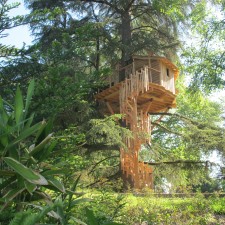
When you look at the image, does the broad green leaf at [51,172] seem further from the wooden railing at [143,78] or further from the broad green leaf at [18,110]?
the wooden railing at [143,78]

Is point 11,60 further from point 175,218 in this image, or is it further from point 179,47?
point 179,47

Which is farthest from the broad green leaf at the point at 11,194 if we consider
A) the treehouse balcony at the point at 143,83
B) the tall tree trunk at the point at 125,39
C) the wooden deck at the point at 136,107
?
the tall tree trunk at the point at 125,39

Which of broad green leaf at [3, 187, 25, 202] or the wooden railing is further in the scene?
the wooden railing

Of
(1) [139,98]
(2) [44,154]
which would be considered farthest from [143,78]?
(2) [44,154]

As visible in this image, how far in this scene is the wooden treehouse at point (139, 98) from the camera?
1317 cm

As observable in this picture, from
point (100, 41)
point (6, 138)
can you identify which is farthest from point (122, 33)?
point (6, 138)

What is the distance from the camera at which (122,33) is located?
15938 mm

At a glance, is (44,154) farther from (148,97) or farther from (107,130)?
(148,97)

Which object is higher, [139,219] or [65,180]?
[65,180]

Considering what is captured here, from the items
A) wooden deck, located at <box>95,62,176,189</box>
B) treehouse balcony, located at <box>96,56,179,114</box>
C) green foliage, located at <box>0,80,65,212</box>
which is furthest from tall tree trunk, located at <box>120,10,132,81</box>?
green foliage, located at <box>0,80,65,212</box>

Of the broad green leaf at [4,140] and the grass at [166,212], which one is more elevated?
the broad green leaf at [4,140]

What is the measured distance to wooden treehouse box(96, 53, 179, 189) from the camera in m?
13.2

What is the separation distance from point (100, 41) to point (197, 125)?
592 centimetres

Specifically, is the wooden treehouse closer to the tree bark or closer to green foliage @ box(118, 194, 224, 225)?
the tree bark
